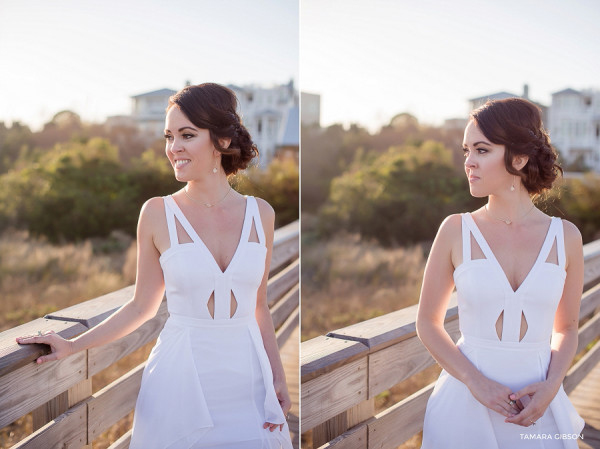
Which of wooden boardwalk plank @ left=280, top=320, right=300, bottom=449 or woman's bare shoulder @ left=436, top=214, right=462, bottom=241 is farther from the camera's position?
wooden boardwalk plank @ left=280, top=320, right=300, bottom=449

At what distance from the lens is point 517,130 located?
5.24 feet

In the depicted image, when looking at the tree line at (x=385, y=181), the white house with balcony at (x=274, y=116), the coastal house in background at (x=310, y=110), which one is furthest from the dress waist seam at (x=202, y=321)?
the coastal house in background at (x=310, y=110)

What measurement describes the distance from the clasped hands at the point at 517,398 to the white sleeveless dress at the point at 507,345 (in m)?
0.05

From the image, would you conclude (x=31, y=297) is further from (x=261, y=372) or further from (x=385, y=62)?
(x=385, y=62)

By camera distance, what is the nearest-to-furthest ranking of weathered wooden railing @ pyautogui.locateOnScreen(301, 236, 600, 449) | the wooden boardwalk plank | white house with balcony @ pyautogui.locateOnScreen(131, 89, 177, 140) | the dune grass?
weathered wooden railing @ pyautogui.locateOnScreen(301, 236, 600, 449) < the wooden boardwalk plank < the dune grass < white house with balcony @ pyautogui.locateOnScreen(131, 89, 177, 140)

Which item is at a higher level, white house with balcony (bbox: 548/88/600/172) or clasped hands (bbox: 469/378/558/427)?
white house with balcony (bbox: 548/88/600/172)

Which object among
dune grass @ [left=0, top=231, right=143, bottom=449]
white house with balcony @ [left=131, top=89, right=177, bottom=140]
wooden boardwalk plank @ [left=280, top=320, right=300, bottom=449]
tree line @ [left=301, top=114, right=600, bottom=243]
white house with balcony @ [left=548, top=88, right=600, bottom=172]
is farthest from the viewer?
tree line @ [left=301, top=114, right=600, bottom=243]

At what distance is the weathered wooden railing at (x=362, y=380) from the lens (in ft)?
5.61

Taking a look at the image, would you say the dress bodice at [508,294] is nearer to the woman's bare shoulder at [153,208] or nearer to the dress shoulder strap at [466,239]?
the dress shoulder strap at [466,239]

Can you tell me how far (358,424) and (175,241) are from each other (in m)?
0.83

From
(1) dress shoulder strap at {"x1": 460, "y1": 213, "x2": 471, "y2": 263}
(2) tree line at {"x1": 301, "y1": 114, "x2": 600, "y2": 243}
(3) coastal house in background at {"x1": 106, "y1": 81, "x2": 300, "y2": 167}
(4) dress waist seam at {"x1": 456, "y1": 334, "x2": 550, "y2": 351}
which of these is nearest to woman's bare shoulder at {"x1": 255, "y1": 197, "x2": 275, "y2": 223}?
(1) dress shoulder strap at {"x1": 460, "y1": 213, "x2": 471, "y2": 263}

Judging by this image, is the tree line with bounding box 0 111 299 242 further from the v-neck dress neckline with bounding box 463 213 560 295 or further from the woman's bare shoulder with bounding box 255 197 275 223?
the v-neck dress neckline with bounding box 463 213 560 295

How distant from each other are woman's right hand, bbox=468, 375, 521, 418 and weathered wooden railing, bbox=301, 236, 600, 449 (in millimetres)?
389

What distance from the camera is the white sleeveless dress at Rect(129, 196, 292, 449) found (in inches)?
62.3
